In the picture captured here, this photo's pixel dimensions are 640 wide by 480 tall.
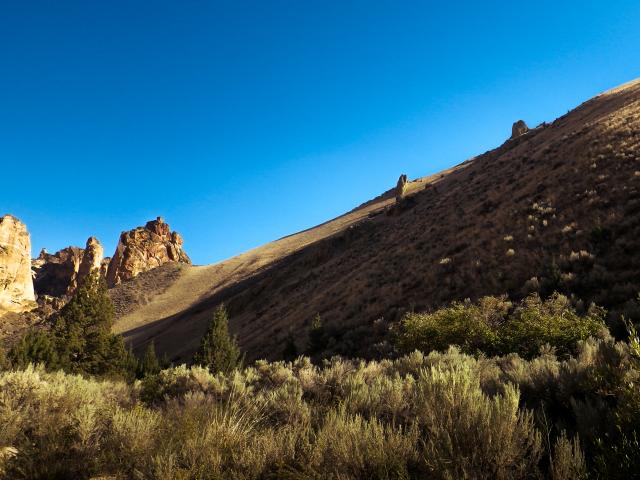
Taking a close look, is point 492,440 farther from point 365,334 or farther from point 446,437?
point 365,334

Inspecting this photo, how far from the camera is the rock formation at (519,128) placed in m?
70.9

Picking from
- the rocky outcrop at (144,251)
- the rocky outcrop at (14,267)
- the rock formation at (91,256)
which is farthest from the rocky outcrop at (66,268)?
the rocky outcrop at (14,267)

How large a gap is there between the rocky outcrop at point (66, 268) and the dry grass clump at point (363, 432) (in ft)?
402

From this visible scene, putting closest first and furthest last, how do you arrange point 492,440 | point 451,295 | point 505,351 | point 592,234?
point 492,440 < point 505,351 < point 592,234 < point 451,295

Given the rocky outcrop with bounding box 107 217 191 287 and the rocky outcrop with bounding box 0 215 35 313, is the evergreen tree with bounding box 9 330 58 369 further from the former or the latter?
the rocky outcrop with bounding box 107 217 191 287

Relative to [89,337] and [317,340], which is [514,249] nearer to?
[317,340]

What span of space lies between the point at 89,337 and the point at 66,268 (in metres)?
110

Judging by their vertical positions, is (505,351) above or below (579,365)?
below

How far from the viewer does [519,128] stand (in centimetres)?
7150

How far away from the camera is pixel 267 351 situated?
82.4 ft

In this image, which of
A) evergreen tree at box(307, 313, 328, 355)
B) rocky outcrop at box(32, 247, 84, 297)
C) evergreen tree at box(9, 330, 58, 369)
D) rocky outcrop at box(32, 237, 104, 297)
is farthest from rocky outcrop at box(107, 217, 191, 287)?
evergreen tree at box(307, 313, 328, 355)

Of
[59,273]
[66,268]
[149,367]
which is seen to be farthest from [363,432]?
[59,273]

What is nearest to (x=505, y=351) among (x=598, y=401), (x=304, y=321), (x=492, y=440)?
(x=598, y=401)

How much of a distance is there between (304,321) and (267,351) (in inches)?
138
